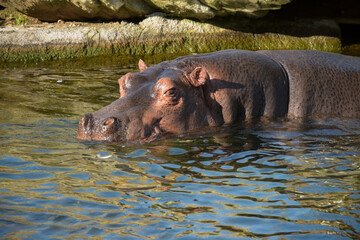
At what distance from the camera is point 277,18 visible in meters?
12.7

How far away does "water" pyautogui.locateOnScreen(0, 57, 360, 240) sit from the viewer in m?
3.44

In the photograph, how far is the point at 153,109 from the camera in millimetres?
5508

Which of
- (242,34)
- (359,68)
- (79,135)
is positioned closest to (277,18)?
(242,34)

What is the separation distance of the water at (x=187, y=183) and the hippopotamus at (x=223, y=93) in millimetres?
159

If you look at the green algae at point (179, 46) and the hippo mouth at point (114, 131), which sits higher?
the green algae at point (179, 46)

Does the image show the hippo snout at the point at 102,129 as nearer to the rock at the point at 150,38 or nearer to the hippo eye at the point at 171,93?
the hippo eye at the point at 171,93

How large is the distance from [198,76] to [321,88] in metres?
1.38

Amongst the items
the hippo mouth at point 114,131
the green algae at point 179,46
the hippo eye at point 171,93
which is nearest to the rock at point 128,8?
the green algae at point 179,46

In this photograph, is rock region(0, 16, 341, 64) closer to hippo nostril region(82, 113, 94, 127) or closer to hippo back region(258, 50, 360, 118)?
hippo back region(258, 50, 360, 118)

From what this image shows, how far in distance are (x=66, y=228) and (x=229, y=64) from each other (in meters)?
3.07

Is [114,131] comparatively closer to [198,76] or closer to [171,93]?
[171,93]

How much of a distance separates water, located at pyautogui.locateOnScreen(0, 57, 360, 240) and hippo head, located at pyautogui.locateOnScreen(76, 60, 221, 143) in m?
0.14

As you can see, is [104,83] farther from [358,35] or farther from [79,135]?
[358,35]

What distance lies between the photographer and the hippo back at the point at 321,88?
19.9ft
